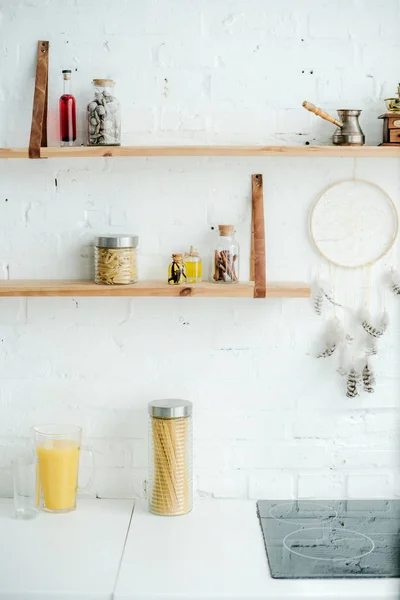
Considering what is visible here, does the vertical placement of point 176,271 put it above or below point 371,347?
above

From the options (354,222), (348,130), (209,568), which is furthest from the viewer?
(354,222)

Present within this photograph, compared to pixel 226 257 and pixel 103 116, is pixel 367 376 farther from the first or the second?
pixel 103 116

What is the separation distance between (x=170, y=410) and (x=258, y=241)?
1.57 ft

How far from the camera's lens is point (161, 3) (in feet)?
7.06

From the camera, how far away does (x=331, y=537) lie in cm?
197

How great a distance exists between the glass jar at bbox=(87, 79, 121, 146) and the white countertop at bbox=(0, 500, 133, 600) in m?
0.93

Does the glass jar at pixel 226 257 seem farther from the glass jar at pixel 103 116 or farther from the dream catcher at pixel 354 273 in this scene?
the glass jar at pixel 103 116

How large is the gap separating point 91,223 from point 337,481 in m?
0.96

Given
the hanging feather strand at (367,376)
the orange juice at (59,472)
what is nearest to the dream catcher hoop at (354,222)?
the hanging feather strand at (367,376)

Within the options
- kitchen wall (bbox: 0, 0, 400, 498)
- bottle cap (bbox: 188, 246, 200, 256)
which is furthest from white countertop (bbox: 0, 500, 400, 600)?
bottle cap (bbox: 188, 246, 200, 256)

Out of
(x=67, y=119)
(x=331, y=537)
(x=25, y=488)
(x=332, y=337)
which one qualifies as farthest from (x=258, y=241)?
(x=25, y=488)

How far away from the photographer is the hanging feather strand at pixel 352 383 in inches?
87.2

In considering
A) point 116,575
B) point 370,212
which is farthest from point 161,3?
point 116,575

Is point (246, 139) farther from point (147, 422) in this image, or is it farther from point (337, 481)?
point (337, 481)
